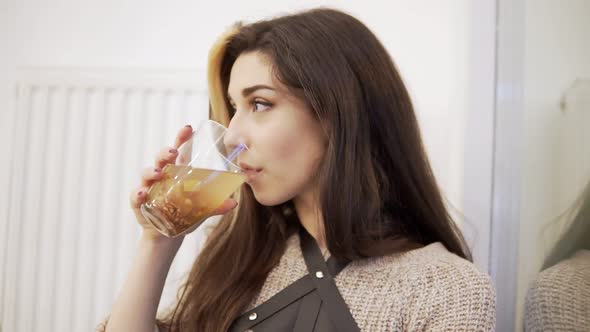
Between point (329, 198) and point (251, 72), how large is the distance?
0.26 m

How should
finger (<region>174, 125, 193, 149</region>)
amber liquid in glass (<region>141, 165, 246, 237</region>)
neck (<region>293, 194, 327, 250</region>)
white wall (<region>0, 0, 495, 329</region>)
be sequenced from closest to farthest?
amber liquid in glass (<region>141, 165, 246, 237</region>), finger (<region>174, 125, 193, 149</region>), neck (<region>293, 194, 327, 250</region>), white wall (<region>0, 0, 495, 329</region>)

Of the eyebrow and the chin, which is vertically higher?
the eyebrow

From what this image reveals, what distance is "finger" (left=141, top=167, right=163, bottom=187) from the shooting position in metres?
0.70

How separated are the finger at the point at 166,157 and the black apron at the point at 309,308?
1.01ft

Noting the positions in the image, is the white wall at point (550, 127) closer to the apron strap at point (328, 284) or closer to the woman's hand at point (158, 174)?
the apron strap at point (328, 284)

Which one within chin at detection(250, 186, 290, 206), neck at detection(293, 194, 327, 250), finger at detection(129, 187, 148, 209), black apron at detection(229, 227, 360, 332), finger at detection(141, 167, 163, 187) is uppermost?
finger at detection(141, 167, 163, 187)

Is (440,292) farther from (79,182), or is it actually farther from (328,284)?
(79,182)

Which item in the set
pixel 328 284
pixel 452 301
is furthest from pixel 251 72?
pixel 452 301

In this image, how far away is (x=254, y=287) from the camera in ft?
2.85

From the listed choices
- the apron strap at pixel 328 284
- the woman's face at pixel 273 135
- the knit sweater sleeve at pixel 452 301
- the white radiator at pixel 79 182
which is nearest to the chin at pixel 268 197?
the woman's face at pixel 273 135

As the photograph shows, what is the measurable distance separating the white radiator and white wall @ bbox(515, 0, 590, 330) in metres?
0.77

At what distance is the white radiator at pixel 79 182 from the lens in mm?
1201

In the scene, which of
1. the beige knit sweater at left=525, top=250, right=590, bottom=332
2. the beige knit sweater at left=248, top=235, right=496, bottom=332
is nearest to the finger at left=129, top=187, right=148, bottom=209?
the beige knit sweater at left=248, top=235, right=496, bottom=332

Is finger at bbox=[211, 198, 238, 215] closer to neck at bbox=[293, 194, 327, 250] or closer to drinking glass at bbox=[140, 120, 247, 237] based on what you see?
drinking glass at bbox=[140, 120, 247, 237]
